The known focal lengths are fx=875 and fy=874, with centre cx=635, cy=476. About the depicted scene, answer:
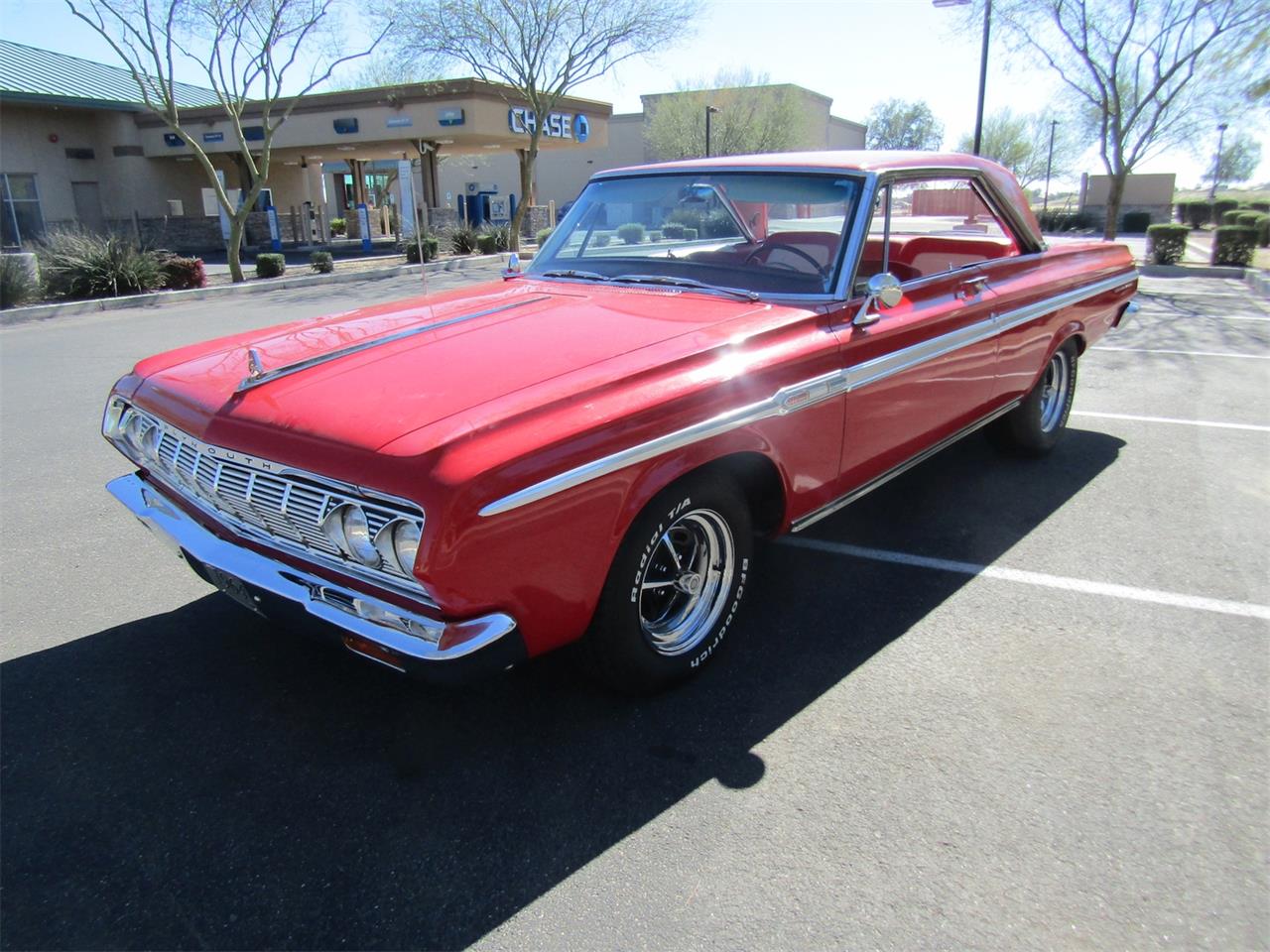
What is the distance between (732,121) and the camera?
1962 inches

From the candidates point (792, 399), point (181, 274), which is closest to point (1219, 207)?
point (181, 274)

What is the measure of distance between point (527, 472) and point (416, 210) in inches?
66.8

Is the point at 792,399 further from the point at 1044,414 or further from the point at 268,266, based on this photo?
the point at 268,266

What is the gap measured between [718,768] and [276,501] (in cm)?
148

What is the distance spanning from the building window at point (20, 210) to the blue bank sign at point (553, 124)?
14267 mm

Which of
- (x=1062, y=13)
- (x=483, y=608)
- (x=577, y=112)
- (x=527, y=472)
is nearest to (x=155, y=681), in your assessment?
(x=483, y=608)

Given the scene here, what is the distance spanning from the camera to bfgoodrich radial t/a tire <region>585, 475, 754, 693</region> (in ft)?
8.58

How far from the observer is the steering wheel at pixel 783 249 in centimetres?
355

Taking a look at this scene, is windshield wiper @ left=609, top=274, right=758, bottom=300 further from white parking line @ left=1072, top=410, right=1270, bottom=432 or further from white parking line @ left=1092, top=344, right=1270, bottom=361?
white parking line @ left=1092, top=344, right=1270, bottom=361

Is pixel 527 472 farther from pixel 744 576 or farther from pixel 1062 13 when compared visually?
pixel 1062 13

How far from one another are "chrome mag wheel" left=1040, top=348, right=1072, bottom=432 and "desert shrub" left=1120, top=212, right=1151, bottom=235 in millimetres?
34406

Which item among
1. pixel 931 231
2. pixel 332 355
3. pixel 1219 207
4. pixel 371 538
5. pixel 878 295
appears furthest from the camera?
pixel 1219 207

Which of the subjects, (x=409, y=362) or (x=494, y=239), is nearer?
(x=409, y=362)

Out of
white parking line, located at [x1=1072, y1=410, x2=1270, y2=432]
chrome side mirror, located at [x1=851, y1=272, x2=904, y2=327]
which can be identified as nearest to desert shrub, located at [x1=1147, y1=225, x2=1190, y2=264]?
white parking line, located at [x1=1072, y1=410, x2=1270, y2=432]
